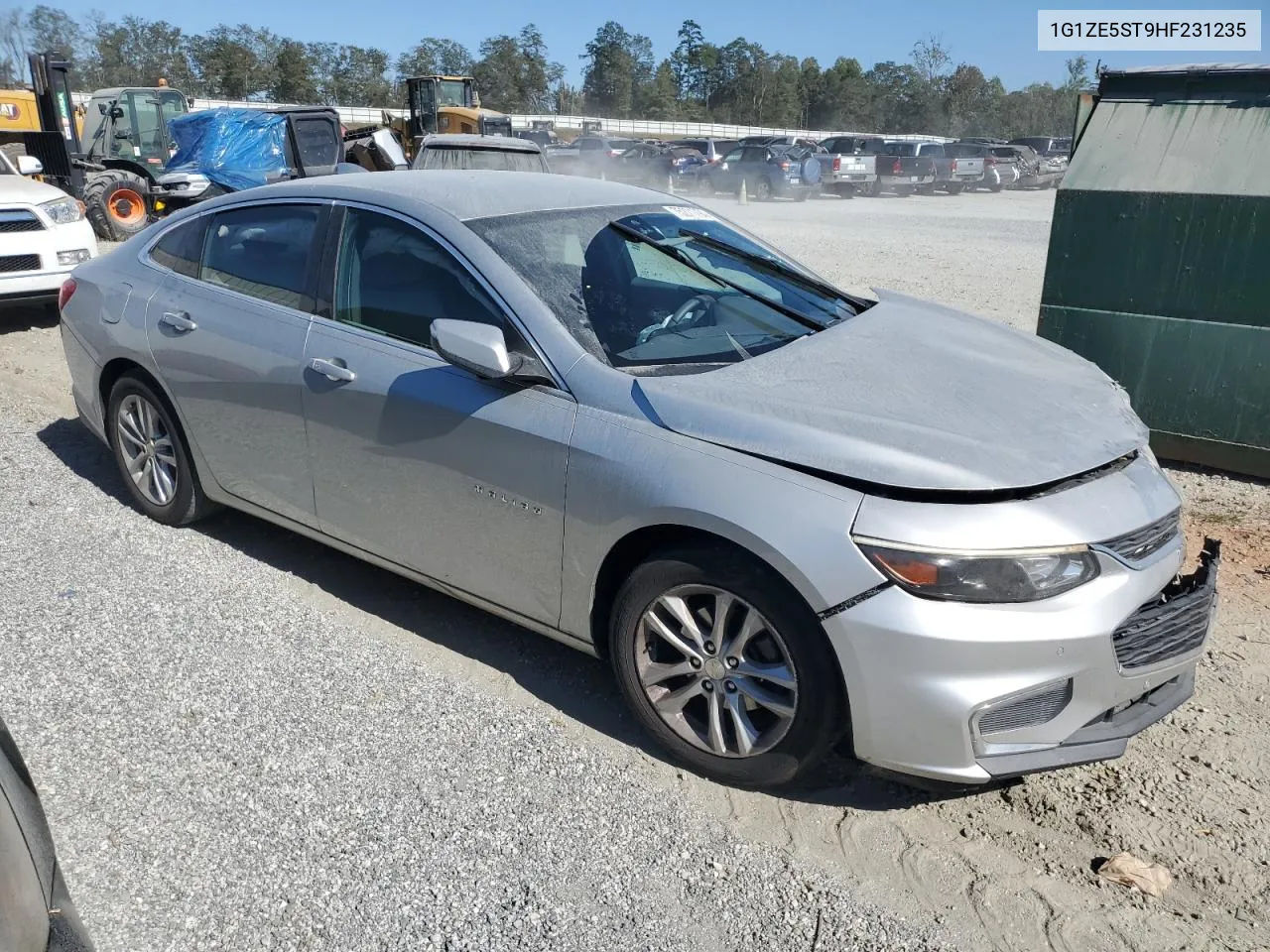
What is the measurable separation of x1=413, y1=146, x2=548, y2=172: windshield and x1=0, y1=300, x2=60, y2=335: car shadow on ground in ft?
15.2

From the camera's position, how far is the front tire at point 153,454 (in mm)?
4707

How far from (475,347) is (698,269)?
3.45 ft

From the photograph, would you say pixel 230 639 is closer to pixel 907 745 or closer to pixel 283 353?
pixel 283 353

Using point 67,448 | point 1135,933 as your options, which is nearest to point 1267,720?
point 1135,933

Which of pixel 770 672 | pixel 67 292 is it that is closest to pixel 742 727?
pixel 770 672

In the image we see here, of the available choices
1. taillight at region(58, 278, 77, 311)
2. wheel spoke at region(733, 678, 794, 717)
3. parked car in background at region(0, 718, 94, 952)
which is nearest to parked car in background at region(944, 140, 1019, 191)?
taillight at region(58, 278, 77, 311)

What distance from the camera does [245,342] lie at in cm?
418

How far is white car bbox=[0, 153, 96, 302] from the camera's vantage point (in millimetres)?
9125

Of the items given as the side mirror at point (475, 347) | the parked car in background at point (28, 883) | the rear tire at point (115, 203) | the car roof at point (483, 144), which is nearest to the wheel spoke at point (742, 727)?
the side mirror at point (475, 347)

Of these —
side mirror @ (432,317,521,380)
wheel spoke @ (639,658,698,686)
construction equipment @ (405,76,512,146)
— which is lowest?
wheel spoke @ (639,658,698,686)

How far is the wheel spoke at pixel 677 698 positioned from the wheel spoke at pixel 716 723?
0.19 ft

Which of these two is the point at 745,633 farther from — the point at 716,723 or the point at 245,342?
the point at 245,342

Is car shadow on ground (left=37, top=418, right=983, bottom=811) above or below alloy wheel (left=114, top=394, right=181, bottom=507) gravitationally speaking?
below

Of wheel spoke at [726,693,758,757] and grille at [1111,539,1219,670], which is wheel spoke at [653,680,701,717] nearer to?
wheel spoke at [726,693,758,757]
